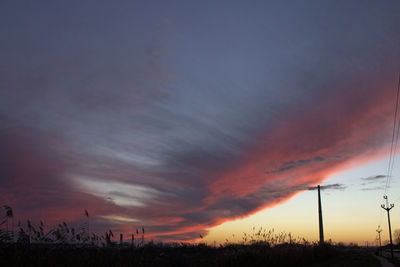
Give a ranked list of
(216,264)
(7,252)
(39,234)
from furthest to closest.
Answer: (216,264) < (39,234) < (7,252)

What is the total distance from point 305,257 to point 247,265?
7732mm

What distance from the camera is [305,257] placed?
27.5 metres

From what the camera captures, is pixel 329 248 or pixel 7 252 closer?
pixel 7 252

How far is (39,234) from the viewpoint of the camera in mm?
15305

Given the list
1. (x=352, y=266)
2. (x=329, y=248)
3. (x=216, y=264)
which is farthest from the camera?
(x=329, y=248)

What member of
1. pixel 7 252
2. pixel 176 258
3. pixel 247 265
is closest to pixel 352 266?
pixel 247 265

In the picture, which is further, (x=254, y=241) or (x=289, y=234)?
(x=289, y=234)

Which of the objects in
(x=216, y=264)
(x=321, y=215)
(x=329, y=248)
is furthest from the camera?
(x=321, y=215)

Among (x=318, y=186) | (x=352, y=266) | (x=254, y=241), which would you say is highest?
(x=318, y=186)

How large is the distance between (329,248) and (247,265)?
16.9 meters

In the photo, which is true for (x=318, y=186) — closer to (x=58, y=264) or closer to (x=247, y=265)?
(x=247, y=265)

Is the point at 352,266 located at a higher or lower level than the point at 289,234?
lower

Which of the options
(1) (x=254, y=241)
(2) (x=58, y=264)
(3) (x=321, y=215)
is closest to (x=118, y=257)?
(2) (x=58, y=264)

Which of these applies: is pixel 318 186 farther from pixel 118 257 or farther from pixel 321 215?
pixel 118 257
